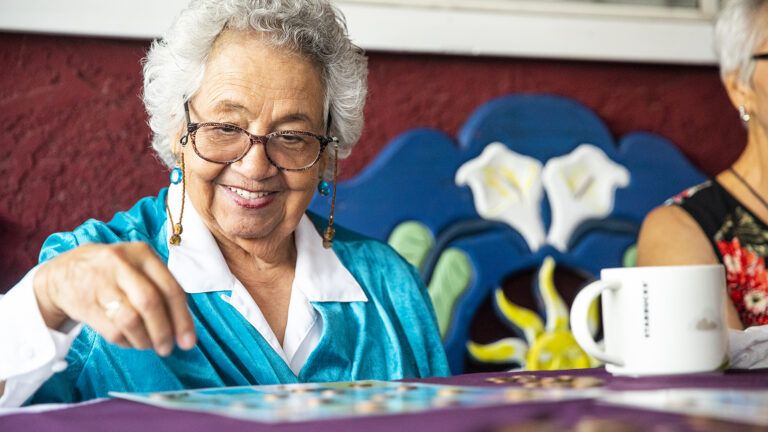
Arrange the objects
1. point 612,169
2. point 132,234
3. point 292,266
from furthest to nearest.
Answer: point 612,169 → point 292,266 → point 132,234

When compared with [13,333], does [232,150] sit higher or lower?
higher

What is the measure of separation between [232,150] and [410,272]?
1.36ft

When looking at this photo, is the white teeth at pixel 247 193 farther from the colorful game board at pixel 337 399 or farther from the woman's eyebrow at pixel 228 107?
the colorful game board at pixel 337 399

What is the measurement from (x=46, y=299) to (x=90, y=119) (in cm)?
103

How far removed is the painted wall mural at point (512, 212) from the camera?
6.68ft

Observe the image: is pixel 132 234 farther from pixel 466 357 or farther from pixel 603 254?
pixel 603 254

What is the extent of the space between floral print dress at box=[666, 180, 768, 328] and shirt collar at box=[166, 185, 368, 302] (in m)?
0.78

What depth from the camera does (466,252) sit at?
2.06 m

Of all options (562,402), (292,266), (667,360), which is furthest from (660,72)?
(562,402)

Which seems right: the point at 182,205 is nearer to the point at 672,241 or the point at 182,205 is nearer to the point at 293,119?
the point at 293,119

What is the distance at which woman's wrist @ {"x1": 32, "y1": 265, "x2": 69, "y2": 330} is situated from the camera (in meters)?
0.93

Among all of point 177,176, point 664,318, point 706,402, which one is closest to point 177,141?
point 177,176

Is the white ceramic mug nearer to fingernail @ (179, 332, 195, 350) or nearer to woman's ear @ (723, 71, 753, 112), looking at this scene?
fingernail @ (179, 332, 195, 350)

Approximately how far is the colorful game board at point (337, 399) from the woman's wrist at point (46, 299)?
0.10 metres
